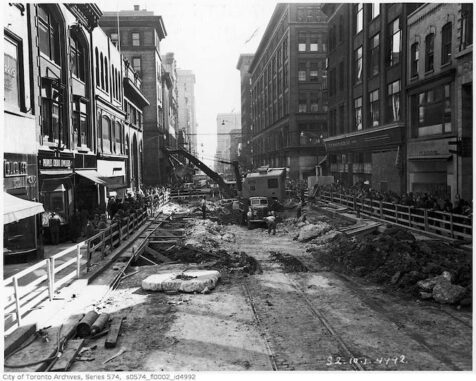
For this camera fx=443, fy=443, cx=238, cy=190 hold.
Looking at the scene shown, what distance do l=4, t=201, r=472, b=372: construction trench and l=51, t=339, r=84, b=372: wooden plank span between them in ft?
0.06

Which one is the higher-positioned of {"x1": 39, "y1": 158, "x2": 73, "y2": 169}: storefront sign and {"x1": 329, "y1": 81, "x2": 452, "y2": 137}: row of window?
{"x1": 329, "y1": 81, "x2": 452, "y2": 137}: row of window

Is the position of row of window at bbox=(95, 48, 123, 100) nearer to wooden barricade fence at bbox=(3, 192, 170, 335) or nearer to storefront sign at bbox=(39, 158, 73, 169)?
storefront sign at bbox=(39, 158, 73, 169)

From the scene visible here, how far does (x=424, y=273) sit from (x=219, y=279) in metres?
5.91

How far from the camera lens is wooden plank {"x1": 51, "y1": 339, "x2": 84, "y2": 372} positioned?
724 centimetres

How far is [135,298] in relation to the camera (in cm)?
1139

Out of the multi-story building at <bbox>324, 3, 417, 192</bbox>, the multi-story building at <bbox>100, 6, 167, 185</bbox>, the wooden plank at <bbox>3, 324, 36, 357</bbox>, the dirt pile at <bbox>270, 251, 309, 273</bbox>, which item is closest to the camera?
the wooden plank at <bbox>3, 324, 36, 357</bbox>

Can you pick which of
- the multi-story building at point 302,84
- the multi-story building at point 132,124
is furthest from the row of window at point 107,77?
the multi-story building at point 302,84

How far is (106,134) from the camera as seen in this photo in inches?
1225

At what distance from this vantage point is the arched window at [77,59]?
2384 cm

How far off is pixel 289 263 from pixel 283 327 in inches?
261

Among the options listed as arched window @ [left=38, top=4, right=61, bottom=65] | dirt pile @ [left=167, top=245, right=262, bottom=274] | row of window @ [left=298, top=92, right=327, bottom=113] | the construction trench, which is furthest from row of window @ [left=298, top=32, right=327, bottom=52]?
dirt pile @ [left=167, top=245, right=262, bottom=274]

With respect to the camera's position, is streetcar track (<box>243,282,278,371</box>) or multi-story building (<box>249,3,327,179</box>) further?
multi-story building (<box>249,3,327,179</box>)

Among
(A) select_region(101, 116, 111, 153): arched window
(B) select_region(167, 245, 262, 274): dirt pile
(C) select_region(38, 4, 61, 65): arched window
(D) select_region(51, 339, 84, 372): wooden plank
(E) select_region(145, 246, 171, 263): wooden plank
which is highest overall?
(C) select_region(38, 4, 61, 65): arched window

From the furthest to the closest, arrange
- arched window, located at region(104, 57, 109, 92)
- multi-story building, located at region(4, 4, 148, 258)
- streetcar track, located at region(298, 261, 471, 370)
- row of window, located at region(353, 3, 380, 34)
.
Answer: row of window, located at region(353, 3, 380, 34), arched window, located at region(104, 57, 109, 92), multi-story building, located at region(4, 4, 148, 258), streetcar track, located at region(298, 261, 471, 370)
